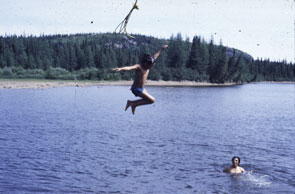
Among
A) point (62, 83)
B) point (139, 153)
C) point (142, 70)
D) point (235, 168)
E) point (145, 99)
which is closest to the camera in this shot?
point (142, 70)

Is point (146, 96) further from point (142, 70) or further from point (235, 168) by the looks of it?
point (235, 168)

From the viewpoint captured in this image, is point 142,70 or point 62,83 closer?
point 142,70

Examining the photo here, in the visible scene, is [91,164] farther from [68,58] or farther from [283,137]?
[68,58]

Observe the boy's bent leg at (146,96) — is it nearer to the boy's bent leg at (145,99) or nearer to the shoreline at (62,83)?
the boy's bent leg at (145,99)

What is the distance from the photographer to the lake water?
2692cm

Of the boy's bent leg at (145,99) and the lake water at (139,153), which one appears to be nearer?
the boy's bent leg at (145,99)

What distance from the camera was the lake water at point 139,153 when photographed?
88.3 feet

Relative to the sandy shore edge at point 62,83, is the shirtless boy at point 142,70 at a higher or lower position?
higher

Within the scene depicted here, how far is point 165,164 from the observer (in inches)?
1287

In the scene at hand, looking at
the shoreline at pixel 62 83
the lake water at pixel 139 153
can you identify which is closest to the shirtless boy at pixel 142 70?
the lake water at pixel 139 153

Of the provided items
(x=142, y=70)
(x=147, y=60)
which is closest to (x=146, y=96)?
(x=142, y=70)

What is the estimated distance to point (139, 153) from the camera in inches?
1423

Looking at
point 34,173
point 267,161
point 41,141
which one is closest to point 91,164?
point 34,173

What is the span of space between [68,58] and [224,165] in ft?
547
